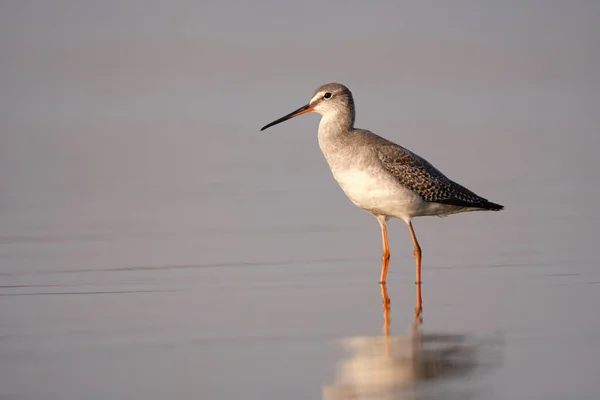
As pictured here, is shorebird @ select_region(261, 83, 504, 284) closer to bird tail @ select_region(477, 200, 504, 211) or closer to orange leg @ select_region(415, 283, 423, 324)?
bird tail @ select_region(477, 200, 504, 211)

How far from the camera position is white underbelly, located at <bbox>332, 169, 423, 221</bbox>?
33.6ft

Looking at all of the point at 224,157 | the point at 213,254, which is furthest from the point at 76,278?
the point at 224,157

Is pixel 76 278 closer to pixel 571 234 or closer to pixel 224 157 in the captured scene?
pixel 571 234

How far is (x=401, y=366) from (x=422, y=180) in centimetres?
377

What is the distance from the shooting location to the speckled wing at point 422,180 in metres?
10.4

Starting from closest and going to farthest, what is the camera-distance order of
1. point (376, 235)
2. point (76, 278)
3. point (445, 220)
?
point (76, 278) < point (376, 235) < point (445, 220)

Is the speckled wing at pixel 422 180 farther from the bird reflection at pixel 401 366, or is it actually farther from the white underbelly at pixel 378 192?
the bird reflection at pixel 401 366

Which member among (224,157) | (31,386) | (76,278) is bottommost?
(31,386)

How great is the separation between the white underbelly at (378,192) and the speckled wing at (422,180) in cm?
10

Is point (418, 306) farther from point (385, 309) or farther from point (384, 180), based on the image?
point (384, 180)

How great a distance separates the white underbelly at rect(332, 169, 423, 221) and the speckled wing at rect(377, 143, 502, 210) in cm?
10

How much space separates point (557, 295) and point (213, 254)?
137 inches

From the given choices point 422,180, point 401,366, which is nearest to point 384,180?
point 422,180

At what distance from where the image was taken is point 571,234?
11422 mm
